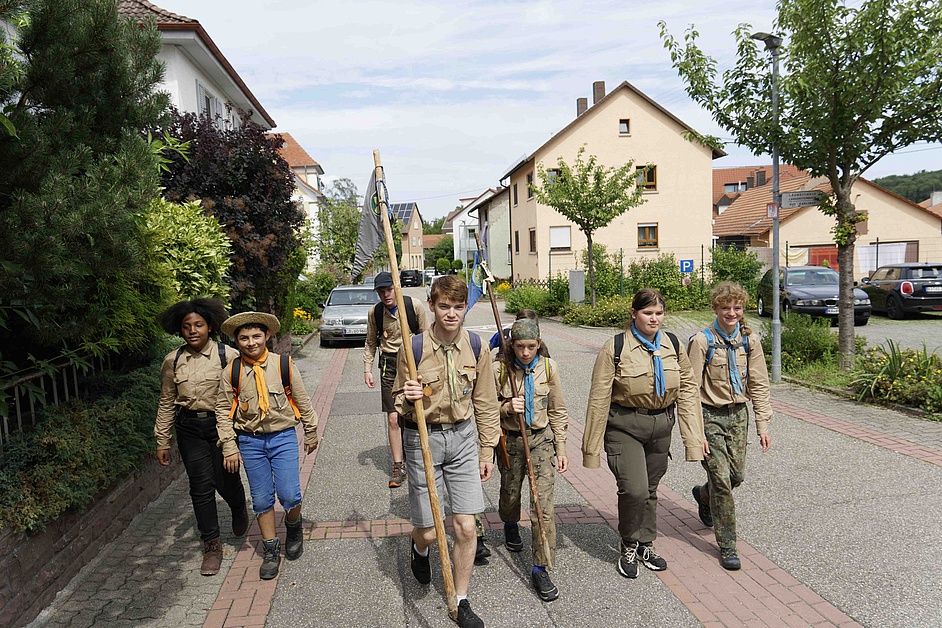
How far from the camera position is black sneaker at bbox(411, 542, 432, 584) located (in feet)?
13.3

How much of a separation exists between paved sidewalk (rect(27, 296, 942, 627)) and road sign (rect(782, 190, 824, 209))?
4333 millimetres

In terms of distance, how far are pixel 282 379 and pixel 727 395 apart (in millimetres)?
2903

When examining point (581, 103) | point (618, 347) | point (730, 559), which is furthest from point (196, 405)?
point (581, 103)

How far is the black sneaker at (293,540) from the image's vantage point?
4539 mm

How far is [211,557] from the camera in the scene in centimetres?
445

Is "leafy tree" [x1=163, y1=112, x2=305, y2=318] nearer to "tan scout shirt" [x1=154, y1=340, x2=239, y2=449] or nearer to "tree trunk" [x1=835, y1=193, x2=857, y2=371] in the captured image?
"tan scout shirt" [x1=154, y1=340, x2=239, y2=449]

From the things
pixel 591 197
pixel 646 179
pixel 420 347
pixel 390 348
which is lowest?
pixel 390 348

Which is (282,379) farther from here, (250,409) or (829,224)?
(829,224)

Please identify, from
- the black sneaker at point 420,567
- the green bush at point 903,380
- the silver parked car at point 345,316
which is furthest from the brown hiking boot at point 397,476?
the silver parked car at point 345,316

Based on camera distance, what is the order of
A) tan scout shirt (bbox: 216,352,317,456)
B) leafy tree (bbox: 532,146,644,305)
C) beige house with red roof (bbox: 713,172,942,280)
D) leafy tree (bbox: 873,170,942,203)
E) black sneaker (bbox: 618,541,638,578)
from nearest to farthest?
black sneaker (bbox: 618,541,638,578), tan scout shirt (bbox: 216,352,317,456), leafy tree (bbox: 532,146,644,305), beige house with red roof (bbox: 713,172,942,280), leafy tree (bbox: 873,170,942,203)

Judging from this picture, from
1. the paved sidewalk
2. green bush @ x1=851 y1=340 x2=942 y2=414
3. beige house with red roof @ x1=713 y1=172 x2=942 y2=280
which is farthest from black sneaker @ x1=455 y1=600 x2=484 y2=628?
beige house with red roof @ x1=713 y1=172 x2=942 y2=280

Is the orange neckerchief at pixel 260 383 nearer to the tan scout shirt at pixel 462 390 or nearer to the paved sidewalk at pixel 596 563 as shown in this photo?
the tan scout shirt at pixel 462 390

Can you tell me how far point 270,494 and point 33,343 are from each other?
2.09 m

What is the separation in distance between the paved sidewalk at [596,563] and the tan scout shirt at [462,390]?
1037mm
